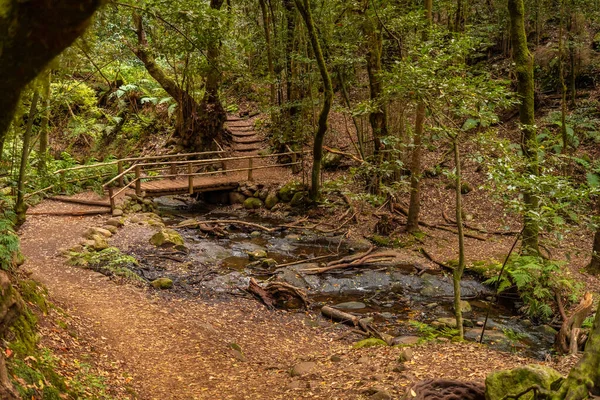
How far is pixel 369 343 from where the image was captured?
6.94 meters

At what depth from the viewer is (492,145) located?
6586mm

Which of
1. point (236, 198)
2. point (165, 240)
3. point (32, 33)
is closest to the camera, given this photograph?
point (32, 33)

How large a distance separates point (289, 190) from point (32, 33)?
13938 millimetres

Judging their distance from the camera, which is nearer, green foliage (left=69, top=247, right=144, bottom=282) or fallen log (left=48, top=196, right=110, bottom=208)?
green foliage (left=69, top=247, right=144, bottom=282)

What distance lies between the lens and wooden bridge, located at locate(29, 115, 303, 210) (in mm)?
13750

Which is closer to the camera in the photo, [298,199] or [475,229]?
[475,229]

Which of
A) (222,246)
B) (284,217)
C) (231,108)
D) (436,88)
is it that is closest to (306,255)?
(222,246)

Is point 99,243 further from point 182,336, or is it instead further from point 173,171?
point 173,171

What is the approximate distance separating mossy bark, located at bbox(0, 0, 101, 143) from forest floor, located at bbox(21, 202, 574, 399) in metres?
3.58

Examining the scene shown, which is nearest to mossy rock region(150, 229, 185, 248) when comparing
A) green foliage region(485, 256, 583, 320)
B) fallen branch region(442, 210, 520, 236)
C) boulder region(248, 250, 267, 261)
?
boulder region(248, 250, 267, 261)

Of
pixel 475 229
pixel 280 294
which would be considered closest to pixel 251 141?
pixel 475 229

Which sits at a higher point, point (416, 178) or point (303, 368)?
point (416, 178)

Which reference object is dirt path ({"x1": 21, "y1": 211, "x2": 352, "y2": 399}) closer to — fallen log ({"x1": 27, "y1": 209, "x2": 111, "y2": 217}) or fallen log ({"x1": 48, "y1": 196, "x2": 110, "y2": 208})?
fallen log ({"x1": 27, "y1": 209, "x2": 111, "y2": 217})

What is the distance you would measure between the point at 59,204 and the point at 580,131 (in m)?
15.0
